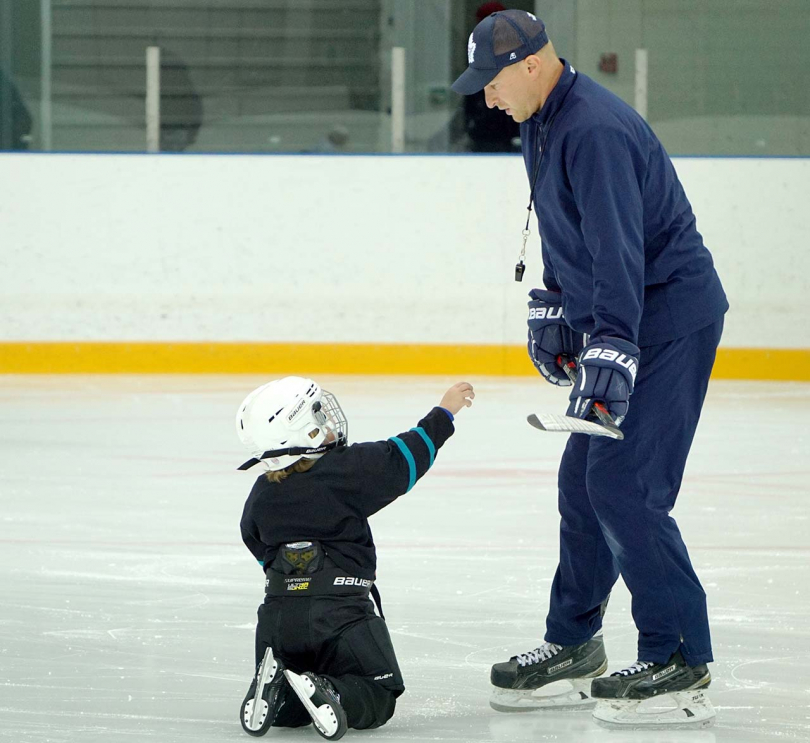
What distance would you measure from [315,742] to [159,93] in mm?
6235

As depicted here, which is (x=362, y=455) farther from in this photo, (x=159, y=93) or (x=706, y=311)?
(x=159, y=93)

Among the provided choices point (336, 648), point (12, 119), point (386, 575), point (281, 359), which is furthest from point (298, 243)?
point (336, 648)

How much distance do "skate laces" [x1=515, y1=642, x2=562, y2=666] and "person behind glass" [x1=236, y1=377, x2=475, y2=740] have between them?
27 centimetres

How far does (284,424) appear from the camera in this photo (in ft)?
7.11

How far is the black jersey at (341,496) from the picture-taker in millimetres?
2197

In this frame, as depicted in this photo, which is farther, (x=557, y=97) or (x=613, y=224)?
(x=557, y=97)

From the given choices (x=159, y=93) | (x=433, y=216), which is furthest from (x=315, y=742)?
(x=159, y=93)

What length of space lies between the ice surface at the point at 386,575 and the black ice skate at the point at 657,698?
29 millimetres

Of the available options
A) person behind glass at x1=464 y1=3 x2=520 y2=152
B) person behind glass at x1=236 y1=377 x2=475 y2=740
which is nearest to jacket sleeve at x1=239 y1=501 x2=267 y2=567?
person behind glass at x1=236 y1=377 x2=475 y2=740

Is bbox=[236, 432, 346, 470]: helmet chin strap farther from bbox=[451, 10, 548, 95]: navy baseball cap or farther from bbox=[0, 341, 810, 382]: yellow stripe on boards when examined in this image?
bbox=[0, 341, 810, 382]: yellow stripe on boards

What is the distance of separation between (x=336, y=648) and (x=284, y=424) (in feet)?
1.18

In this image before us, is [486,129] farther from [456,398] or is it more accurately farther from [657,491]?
[657,491]

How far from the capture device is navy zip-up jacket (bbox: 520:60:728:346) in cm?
206

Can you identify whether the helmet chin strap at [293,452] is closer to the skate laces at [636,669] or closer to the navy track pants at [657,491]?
the navy track pants at [657,491]
